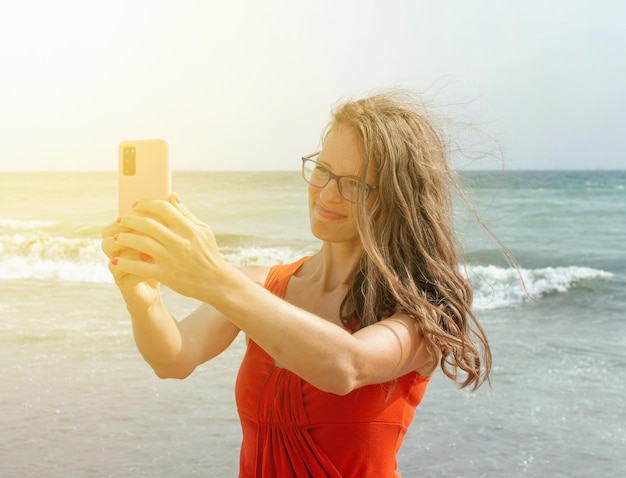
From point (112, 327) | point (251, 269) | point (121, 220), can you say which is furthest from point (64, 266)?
point (121, 220)

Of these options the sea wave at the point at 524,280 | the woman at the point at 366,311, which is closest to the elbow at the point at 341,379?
the woman at the point at 366,311

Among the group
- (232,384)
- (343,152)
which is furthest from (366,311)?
(232,384)

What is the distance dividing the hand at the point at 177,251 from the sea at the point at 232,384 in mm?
624

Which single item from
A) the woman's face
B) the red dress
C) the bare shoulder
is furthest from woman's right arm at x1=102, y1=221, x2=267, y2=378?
the woman's face

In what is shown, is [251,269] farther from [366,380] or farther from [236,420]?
[236,420]

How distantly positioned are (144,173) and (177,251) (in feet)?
0.83

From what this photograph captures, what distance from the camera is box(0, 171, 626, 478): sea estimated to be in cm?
452

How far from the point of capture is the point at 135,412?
16.8 ft

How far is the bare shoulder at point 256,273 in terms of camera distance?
2.11 meters

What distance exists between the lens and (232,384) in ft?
18.5

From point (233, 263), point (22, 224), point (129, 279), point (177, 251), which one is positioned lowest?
point (22, 224)

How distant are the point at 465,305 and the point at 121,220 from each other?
0.80 m

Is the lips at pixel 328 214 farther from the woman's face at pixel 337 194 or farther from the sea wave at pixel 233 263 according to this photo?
the sea wave at pixel 233 263

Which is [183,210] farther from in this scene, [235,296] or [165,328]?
[165,328]
